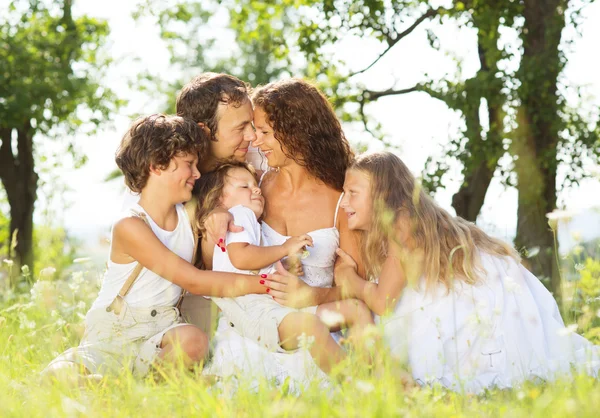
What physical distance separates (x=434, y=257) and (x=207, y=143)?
4.66ft

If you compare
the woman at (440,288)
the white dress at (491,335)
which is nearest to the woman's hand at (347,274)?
the woman at (440,288)

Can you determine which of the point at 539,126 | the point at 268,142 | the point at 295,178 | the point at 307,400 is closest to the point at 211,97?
the point at 268,142

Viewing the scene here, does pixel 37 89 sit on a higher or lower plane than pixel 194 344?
higher

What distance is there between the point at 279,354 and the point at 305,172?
1.13 meters

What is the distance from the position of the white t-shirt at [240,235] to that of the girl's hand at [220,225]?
3 centimetres

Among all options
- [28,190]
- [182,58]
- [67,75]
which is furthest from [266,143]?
[182,58]

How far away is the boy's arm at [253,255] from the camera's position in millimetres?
4016

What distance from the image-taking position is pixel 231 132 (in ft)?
14.8

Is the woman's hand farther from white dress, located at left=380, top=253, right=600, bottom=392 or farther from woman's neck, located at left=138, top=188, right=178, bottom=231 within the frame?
woman's neck, located at left=138, top=188, right=178, bottom=231

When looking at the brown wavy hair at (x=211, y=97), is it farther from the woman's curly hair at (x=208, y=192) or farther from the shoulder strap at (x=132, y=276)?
the shoulder strap at (x=132, y=276)

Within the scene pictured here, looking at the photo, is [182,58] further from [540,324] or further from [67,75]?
[540,324]

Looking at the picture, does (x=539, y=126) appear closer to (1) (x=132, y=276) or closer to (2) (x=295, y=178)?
(2) (x=295, y=178)

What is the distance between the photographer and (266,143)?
14.5 ft

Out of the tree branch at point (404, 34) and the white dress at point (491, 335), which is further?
the tree branch at point (404, 34)
